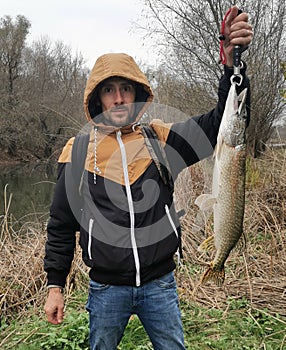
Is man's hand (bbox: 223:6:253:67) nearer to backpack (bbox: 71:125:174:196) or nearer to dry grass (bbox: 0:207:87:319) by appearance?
backpack (bbox: 71:125:174:196)

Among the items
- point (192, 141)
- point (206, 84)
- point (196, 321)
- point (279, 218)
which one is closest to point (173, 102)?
point (206, 84)

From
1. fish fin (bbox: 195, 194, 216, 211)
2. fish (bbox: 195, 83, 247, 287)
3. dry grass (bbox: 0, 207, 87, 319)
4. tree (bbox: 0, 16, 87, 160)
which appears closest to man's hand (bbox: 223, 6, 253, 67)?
fish (bbox: 195, 83, 247, 287)

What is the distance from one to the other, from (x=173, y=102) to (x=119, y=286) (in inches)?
300

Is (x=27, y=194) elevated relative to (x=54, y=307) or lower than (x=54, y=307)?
lower

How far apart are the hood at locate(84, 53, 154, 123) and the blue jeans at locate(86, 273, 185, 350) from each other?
884 mm

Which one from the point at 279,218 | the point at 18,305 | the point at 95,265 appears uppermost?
the point at 95,265

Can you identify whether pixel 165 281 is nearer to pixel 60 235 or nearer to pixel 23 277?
pixel 60 235

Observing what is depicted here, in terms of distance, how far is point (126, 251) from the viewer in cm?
190

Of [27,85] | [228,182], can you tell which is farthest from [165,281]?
[27,85]

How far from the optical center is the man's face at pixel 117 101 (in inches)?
81.8

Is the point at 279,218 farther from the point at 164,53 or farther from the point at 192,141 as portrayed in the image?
the point at 164,53

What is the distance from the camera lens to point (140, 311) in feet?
6.47

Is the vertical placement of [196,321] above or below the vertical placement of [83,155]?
below

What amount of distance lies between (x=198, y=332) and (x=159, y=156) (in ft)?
6.10
